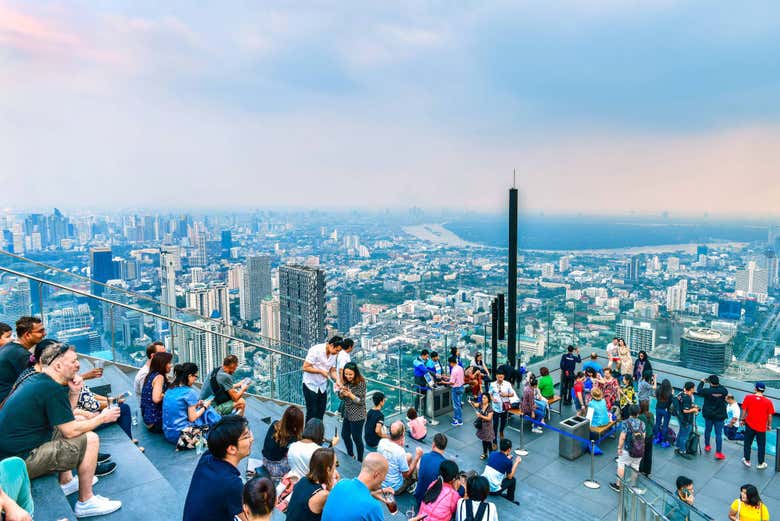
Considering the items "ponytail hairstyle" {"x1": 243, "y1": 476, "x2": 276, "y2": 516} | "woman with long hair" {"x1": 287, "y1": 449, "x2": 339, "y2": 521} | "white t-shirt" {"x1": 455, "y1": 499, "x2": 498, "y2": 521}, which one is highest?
"ponytail hairstyle" {"x1": 243, "y1": 476, "x2": 276, "y2": 516}

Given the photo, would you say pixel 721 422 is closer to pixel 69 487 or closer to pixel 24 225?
pixel 69 487

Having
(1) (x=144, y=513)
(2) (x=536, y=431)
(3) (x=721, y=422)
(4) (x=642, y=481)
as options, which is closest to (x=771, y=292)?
(3) (x=721, y=422)

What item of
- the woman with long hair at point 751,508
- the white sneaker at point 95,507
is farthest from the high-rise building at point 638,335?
the white sneaker at point 95,507

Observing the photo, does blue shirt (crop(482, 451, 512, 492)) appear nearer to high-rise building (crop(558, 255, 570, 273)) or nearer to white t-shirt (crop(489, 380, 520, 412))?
white t-shirt (crop(489, 380, 520, 412))

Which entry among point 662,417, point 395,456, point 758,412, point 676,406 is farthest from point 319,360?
point 758,412

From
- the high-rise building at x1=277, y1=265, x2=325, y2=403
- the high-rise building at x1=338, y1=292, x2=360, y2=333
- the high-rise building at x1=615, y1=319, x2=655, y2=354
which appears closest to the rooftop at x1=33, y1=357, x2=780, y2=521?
the high-rise building at x1=615, y1=319, x2=655, y2=354

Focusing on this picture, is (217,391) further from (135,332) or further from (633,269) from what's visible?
(633,269)

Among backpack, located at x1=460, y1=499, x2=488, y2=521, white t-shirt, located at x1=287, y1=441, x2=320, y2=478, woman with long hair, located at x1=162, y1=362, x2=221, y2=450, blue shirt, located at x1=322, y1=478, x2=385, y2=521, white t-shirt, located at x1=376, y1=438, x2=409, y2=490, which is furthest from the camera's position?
white t-shirt, located at x1=376, y1=438, x2=409, y2=490
